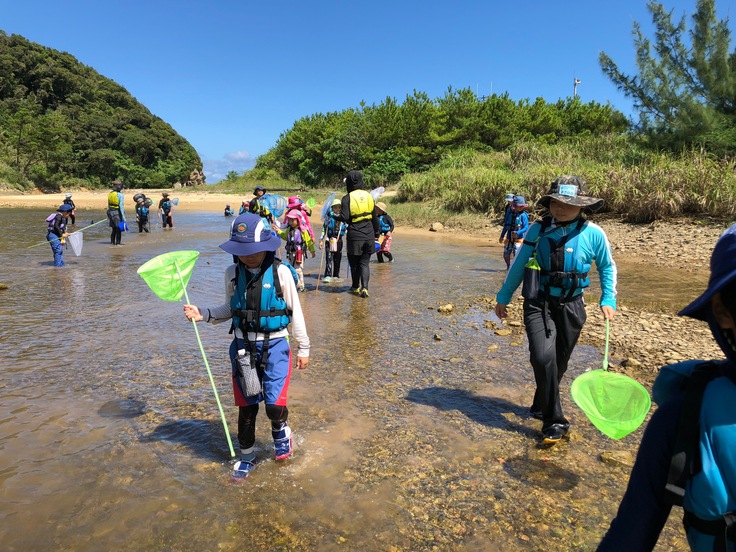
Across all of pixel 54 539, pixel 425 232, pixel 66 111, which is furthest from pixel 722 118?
pixel 66 111

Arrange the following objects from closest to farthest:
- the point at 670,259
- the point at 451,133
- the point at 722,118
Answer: the point at 670,259, the point at 722,118, the point at 451,133

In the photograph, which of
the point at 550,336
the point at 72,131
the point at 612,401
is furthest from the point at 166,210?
the point at 72,131

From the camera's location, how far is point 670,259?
12.7 metres

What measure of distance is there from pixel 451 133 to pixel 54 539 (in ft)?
116

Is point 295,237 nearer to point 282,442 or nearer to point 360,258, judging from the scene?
point 360,258

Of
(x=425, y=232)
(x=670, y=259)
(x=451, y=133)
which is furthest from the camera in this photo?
(x=451, y=133)

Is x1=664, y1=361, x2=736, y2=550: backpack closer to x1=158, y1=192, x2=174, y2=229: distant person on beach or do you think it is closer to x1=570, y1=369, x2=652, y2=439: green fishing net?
x1=570, y1=369, x2=652, y2=439: green fishing net

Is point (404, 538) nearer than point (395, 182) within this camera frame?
Yes

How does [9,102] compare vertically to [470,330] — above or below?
above

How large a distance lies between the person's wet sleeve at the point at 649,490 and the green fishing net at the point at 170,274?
3.32 m

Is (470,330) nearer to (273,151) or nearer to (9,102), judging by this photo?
(273,151)

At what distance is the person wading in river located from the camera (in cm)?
387

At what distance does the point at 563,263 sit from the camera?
12.7 feet

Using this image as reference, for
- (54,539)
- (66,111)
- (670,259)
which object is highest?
(66,111)
